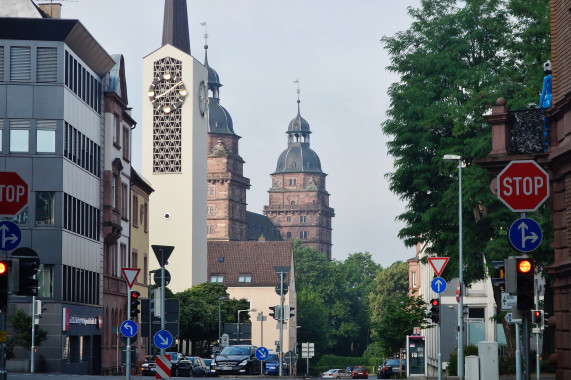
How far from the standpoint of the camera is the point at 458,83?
4194 cm

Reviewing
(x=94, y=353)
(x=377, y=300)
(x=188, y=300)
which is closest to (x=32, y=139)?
(x=94, y=353)

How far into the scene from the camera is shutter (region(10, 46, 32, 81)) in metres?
55.1

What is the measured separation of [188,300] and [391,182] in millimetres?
66025

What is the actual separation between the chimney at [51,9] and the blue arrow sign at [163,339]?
1507 inches

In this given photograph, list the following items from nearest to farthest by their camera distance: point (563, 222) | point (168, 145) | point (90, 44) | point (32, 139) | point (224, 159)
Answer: point (563, 222) → point (32, 139) → point (90, 44) → point (168, 145) → point (224, 159)

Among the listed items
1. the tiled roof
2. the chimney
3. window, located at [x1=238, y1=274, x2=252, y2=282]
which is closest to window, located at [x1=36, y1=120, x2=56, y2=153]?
the chimney

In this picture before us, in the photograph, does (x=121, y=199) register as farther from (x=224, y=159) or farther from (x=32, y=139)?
(x=224, y=159)

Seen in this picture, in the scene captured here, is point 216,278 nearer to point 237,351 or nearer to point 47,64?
point 237,351

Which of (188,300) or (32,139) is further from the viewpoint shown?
(188,300)

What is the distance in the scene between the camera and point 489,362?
33844 mm

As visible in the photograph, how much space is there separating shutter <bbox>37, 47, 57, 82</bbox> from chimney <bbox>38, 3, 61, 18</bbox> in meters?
6.77

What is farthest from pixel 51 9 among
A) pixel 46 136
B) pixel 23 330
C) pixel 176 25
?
pixel 176 25

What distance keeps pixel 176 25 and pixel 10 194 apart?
122883 millimetres

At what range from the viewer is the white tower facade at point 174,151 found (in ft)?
387
